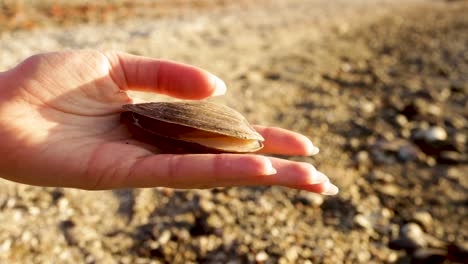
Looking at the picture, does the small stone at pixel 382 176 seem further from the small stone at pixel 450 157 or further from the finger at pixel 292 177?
the finger at pixel 292 177

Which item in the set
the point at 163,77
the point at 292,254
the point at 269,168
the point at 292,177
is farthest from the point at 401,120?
the point at 269,168

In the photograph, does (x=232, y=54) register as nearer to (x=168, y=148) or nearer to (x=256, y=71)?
(x=256, y=71)

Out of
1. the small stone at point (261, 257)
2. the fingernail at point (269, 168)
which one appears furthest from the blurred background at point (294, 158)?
the fingernail at point (269, 168)

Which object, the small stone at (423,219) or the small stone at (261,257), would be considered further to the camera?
the small stone at (423,219)

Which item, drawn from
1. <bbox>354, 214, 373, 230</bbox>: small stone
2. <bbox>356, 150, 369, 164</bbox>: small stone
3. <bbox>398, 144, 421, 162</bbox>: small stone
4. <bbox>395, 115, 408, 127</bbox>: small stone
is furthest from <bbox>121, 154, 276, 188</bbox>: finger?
<bbox>395, 115, 408, 127</bbox>: small stone

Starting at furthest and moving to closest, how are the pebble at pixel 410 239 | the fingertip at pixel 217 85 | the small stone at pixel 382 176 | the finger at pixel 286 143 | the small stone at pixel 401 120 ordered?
the small stone at pixel 401 120
the small stone at pixel 382 176
the pebble at pixel 410 239
the fingertip at pixel 217 85
the finger at pixel 286 143

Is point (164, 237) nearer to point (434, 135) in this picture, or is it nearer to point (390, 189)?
point (390, 189)
